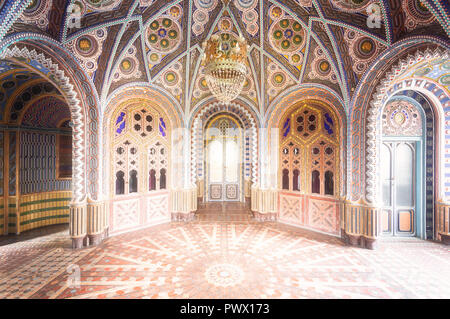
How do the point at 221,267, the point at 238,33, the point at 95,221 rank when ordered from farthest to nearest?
the point at 238,33, the point at 95,221, the point at 221,267

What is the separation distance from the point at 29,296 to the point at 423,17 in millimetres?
8736

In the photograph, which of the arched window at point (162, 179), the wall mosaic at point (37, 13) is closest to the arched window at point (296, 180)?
the arched window at point (162, 179)

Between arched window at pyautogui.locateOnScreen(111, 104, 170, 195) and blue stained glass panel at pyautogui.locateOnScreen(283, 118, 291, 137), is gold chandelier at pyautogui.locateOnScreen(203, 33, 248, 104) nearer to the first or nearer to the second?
blue stained glass panel at pyautogui.locateOnScreen(283, 118, 291, 137)

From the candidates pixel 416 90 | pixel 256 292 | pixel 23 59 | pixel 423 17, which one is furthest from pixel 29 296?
pixel 416 90

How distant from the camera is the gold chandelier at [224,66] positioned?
4281 mm

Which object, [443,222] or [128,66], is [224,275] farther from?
[443,222]

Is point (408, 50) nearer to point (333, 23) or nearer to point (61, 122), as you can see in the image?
point (333, 23)

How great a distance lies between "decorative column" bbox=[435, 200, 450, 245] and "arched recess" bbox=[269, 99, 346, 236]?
2594mm

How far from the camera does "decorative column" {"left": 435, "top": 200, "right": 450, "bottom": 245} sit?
19.2 feet

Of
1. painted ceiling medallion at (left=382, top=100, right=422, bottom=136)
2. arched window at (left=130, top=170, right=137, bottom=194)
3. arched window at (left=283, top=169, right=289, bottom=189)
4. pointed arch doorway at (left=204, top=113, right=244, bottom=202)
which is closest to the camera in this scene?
painted ceiling medallion at (left=382, top=100, right=422, bottom=136)

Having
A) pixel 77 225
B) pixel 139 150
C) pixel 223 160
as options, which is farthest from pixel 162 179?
pixel 223 160

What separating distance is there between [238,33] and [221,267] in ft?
20.7

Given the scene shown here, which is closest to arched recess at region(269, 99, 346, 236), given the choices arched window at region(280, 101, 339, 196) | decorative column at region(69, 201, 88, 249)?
arched window at region(280, 101, 339, 196)

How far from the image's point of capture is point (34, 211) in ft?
23.2
